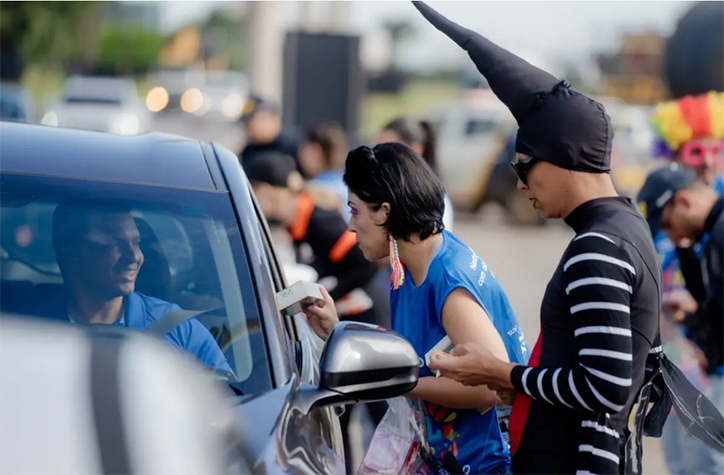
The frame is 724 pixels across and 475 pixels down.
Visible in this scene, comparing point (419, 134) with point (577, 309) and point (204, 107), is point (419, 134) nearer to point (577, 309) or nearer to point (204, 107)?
point (577, 309)

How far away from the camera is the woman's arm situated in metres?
3.03

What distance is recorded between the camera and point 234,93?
185 feet

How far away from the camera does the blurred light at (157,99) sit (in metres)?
49.0

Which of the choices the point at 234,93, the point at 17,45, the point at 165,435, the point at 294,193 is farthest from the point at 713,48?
the point at 234,93

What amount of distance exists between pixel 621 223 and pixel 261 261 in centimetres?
93

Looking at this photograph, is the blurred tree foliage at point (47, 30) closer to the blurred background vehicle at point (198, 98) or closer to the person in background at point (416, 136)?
the blurred background vehicle at point (198, 98)

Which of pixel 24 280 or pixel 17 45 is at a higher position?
pixel 24 280

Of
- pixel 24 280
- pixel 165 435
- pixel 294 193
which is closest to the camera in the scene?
pixel 165 435

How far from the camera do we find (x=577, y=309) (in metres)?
2.66

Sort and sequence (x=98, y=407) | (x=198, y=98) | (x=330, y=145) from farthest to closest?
(x=198, y=98)
(x=330, y=145)
(x=98, y=407)

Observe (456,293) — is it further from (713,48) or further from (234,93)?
(234,93)

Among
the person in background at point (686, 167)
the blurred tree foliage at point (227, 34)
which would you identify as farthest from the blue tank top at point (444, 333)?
the blurred tree foliage at point (227, 34)

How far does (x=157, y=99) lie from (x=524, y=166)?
48.9m

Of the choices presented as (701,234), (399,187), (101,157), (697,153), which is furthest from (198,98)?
(399,187)
